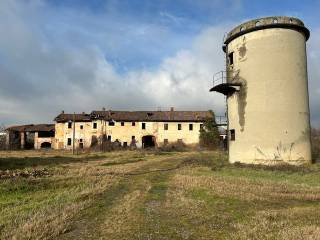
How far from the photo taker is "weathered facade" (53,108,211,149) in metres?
54.3

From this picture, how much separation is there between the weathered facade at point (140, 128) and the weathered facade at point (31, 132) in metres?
6.57

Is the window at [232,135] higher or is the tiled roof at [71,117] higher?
the tiled roof at [71,117]

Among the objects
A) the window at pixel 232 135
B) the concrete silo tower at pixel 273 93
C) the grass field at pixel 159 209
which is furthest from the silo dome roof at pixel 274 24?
the grass field at pixel 159 209

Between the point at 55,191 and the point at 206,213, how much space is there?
5.99 meters

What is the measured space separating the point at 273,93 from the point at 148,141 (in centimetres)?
3800

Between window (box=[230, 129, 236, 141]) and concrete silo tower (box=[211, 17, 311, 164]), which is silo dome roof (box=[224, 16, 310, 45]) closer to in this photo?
concrete silo tower (box=[211, 17, 311, 164])

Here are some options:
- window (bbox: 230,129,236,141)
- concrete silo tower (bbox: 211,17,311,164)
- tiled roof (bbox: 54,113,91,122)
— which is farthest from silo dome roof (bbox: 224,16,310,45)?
tiled roof (bbox: 54,113,91,122)

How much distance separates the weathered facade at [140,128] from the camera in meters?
54.3

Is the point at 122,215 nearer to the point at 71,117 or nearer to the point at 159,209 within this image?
the point at 159,209

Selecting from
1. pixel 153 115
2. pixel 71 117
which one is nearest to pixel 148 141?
pixel 153 115

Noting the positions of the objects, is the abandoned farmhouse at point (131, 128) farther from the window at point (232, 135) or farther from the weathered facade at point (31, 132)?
the window at point (232, 135)

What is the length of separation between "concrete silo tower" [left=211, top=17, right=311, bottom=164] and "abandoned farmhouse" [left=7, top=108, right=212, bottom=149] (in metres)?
34.0

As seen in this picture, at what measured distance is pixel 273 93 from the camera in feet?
62.5

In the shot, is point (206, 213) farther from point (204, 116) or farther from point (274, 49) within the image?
point (204, 116)
